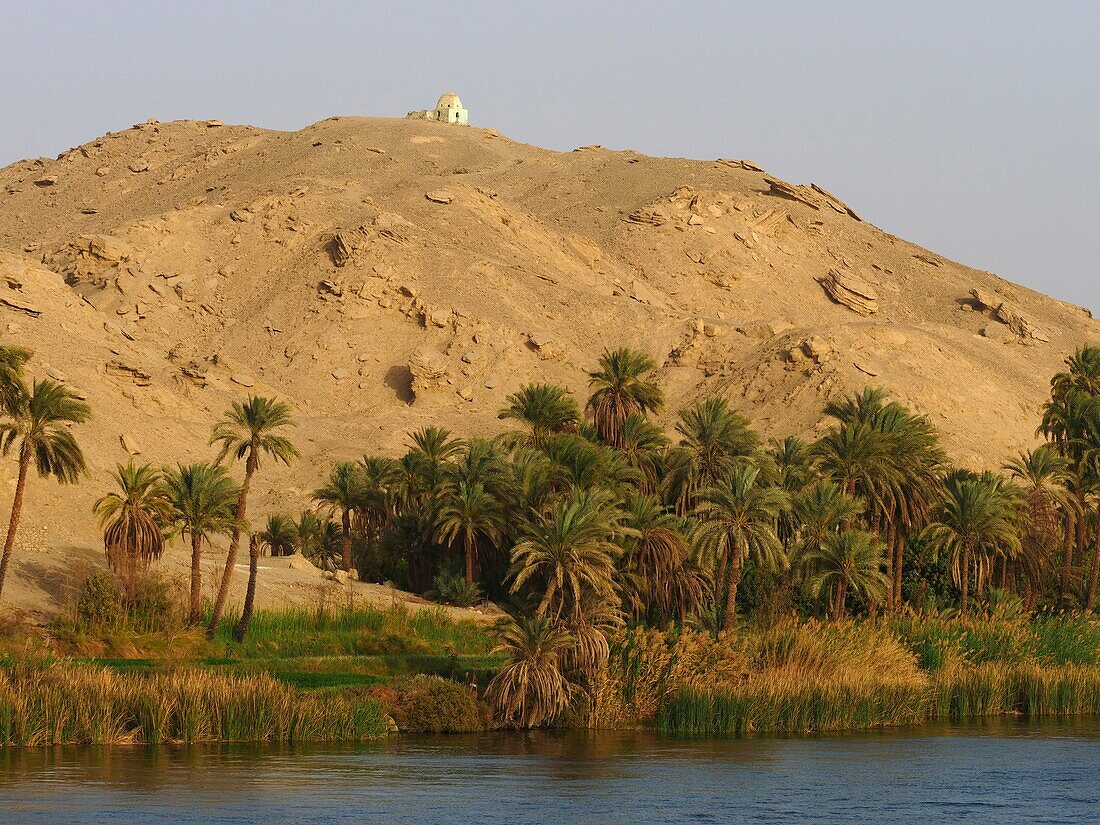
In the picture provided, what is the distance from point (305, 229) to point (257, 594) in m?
69.1

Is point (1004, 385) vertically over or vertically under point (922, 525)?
over

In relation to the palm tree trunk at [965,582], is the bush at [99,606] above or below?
below

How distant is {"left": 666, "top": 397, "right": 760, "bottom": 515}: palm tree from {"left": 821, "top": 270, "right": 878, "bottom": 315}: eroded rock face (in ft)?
239

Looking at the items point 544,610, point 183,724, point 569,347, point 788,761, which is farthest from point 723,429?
point 569,347

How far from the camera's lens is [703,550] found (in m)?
48.0

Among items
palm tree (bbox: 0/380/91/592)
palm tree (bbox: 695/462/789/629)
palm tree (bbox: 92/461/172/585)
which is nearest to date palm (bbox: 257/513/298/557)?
palm tree (bbox: 92/461/172/585)

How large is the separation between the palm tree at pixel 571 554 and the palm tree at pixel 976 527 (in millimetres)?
16584

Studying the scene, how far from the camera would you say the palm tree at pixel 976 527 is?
53.0 metres

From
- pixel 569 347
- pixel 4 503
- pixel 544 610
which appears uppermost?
pixel 569 347

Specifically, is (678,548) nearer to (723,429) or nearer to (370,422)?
(723,429)

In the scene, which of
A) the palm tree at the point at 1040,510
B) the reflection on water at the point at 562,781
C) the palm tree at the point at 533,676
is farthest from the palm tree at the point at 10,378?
the palm tree at the point at 1040,510

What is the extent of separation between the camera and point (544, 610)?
133 feet

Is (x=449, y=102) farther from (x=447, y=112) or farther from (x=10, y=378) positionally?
(x=10, y=378)

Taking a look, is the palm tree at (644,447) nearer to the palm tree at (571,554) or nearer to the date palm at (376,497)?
the date palm at (376,497)
